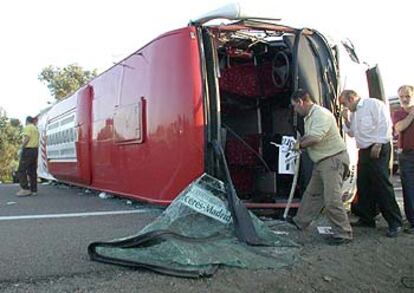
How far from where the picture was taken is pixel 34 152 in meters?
11.8

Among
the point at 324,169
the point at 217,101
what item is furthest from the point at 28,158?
the point at 324,169

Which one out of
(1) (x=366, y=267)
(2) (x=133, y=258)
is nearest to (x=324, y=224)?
(1) (x=366, y=267)

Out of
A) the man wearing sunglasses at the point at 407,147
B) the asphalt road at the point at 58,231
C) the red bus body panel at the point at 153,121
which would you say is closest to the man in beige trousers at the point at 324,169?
the man wearing sunglasses at the point at 407,147

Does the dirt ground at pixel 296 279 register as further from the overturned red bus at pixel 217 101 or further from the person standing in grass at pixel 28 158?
the person standing in grass at pixel 28 158

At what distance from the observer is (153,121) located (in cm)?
679

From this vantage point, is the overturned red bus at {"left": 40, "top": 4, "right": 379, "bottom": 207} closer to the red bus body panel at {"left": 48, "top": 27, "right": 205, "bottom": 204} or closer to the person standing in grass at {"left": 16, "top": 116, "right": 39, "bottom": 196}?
the red bus body panel at {"left": 48, "top": 27, "right": 205, "bottom": 204}

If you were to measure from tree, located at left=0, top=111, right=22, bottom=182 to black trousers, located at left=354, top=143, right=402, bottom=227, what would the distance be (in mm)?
31472

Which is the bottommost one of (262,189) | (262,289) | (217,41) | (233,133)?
(262,289)

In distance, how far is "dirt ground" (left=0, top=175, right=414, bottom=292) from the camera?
389cm

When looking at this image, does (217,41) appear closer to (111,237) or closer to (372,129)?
(372,129)

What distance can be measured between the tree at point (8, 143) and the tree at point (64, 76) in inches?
142

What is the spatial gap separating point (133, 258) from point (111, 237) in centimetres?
138

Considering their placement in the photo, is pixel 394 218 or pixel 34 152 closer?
pixel 394 218

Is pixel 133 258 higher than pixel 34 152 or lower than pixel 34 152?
lower
